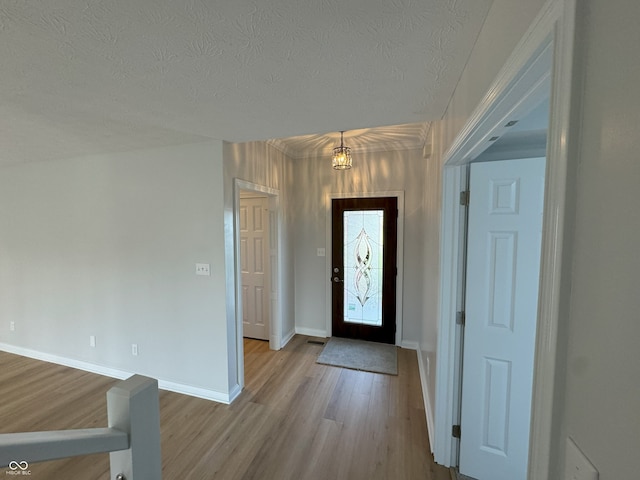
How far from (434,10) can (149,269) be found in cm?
294

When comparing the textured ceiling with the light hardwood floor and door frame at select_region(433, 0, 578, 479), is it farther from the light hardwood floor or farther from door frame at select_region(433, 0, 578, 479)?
the light hardwood floor

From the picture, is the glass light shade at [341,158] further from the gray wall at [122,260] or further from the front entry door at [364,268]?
the gray wall at [122,260]

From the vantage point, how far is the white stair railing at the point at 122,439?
52cm

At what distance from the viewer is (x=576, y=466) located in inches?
17.8

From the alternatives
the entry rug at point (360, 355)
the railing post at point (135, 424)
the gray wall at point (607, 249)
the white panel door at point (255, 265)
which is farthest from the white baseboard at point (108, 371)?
the gray wall at point (607, 249)

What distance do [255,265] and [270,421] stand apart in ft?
6.52

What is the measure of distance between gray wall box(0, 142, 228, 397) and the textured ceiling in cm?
66

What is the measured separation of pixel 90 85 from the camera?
1404 mm

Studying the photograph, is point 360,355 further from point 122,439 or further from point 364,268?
point 122,439

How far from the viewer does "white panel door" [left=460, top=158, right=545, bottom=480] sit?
153 centimetres

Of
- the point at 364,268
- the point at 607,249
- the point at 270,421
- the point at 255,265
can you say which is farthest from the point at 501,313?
the point at 255,265

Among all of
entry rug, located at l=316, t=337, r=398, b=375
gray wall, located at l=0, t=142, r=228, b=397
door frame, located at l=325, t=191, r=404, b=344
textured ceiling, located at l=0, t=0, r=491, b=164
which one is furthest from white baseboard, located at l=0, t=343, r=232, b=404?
textured ceiling, located at l=0, t=0, r=491, b=164

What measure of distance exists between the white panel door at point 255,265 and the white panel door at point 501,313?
8.45 feet

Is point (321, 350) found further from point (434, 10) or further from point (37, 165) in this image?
point (37, 165)
